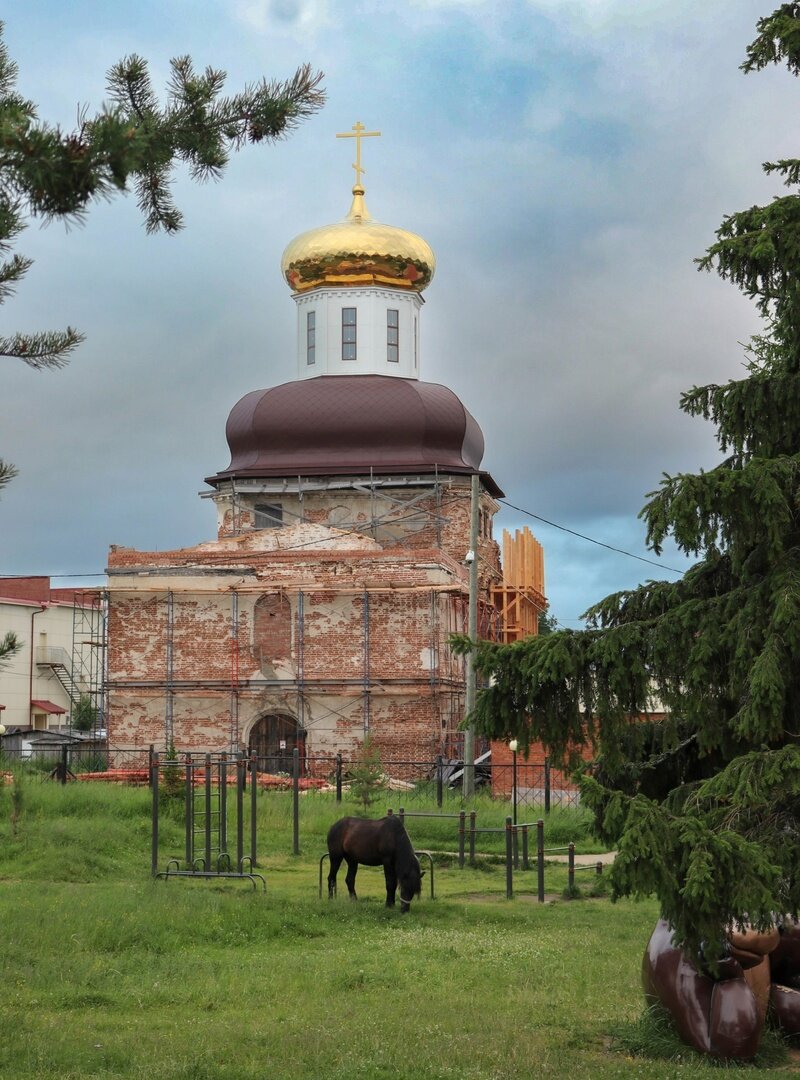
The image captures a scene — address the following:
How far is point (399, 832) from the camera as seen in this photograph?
16781 mm

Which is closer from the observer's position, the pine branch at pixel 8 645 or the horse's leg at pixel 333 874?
the pine branch at pixel 8 645

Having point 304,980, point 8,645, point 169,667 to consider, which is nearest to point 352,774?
point 169,667

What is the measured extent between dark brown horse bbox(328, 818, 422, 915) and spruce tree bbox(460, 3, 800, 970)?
19.8ft

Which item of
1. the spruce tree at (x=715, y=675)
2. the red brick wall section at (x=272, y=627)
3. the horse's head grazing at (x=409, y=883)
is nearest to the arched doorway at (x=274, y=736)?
the red brick wall section at (x=272, y=627)

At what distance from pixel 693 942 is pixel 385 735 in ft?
93.5

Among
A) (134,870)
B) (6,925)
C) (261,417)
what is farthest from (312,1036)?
(261,417)

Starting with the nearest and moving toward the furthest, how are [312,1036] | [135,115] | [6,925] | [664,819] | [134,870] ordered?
[135,115]
[664,819]
[312,1036]
[6,925]
[134,870]

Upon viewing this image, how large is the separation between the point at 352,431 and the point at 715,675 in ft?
109

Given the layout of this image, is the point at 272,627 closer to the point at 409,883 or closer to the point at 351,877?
the point at 351,877

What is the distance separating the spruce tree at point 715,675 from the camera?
8680 mm

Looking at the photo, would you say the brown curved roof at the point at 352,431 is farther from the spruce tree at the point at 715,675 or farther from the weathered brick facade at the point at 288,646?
the spruce tree at the point at 715,675

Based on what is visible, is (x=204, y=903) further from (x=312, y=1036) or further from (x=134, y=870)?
(x=312, y=1036)

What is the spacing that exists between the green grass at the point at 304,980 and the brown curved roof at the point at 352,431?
23.2m

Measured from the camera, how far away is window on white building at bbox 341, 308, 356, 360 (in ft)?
150
